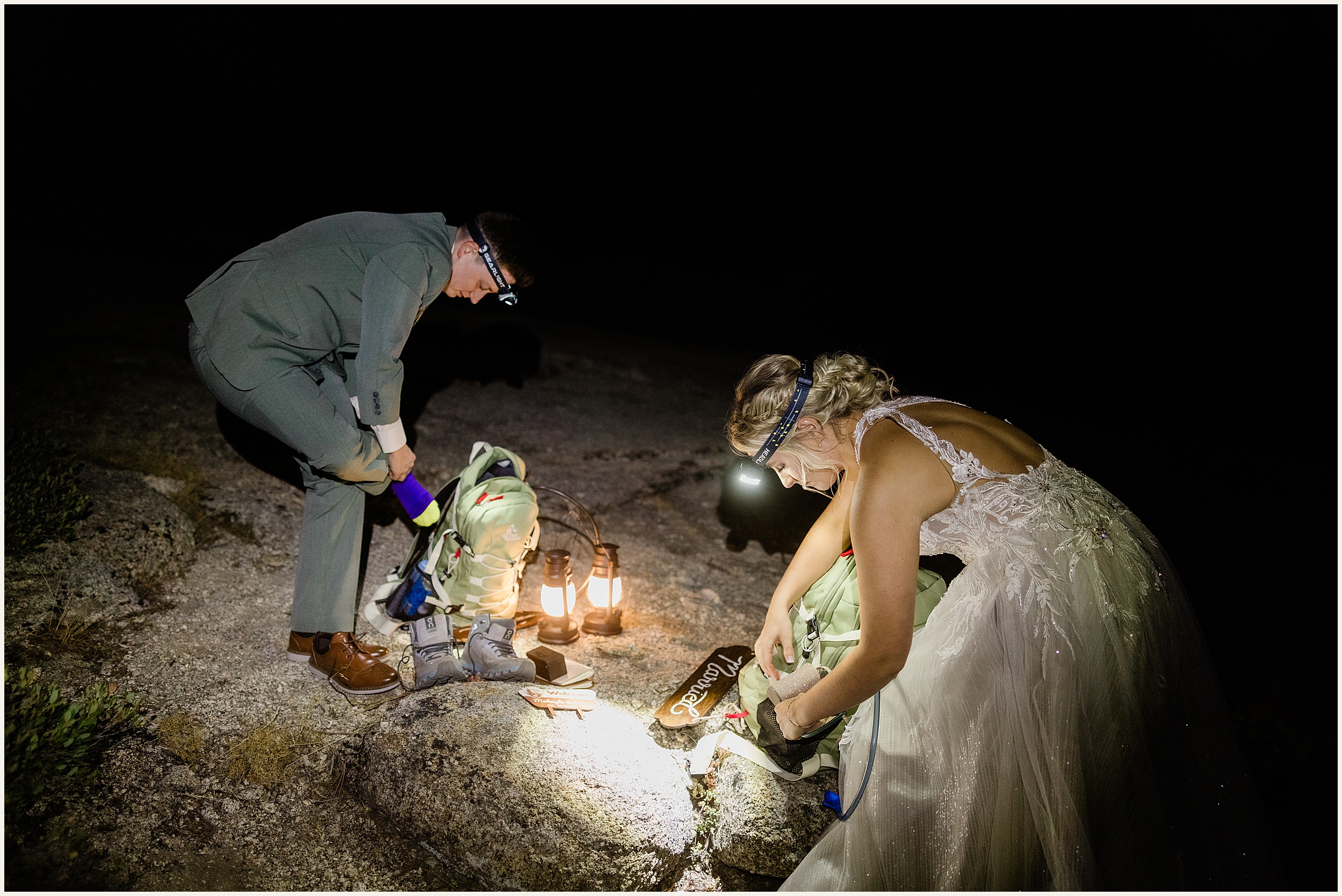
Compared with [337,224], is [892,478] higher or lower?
lower

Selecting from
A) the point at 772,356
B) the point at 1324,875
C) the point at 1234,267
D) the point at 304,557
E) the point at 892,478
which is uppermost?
the point at 1234,267

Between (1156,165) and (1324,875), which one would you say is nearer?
(1324,875)

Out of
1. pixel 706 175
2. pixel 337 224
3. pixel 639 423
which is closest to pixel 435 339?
pixel 639 423

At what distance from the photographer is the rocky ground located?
2.28 metres

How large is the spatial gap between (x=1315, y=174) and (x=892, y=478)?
49.7ft

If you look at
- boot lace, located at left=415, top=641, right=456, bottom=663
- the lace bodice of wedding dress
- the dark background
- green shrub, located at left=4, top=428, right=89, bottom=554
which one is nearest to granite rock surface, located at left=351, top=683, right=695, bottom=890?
boot lace, located at left=415, top=641, right=456, bottom=663

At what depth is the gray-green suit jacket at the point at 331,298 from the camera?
2.75 meters

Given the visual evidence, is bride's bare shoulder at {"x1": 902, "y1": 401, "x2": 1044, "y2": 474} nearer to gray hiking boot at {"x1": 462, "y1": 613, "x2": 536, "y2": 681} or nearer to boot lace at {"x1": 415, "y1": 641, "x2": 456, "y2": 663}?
gray hiking boot at {"x1": 462, "y1": 613, "x2": 536, "y2": 681}

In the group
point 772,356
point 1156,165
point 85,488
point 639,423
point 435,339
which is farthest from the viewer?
point 1156,165

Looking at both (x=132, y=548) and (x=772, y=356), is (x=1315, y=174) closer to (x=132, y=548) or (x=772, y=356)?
(x=772, y=356)

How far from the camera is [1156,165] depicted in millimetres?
13500

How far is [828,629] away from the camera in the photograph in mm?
2689

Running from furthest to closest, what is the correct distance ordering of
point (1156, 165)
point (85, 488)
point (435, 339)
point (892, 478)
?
point (1156, 165) < point (435, 339) < point (85, 488) < point (892, 478)

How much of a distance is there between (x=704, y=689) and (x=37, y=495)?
10.2 feet
